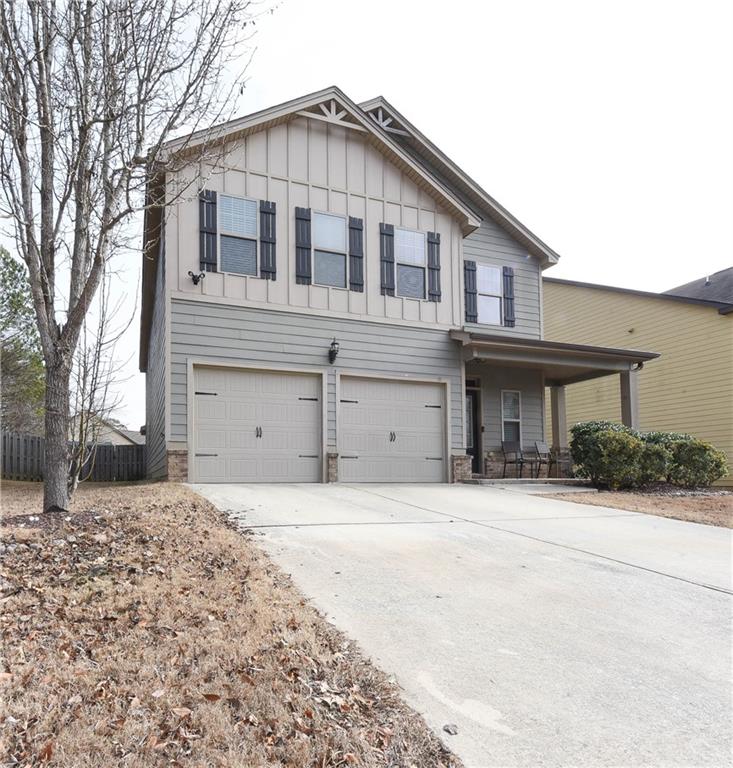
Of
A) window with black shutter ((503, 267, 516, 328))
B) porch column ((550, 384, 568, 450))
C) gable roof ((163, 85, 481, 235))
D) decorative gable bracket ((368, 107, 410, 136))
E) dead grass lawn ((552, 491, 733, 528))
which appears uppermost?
decorative gable bracket ((368, 107, 410, 136))

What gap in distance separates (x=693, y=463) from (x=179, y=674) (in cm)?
1176

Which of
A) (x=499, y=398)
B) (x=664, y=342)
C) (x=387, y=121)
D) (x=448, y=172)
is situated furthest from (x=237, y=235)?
(x=664, y=342)

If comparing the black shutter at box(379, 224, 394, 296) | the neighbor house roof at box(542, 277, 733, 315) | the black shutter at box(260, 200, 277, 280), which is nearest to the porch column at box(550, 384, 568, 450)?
the neighbor house roof at box(542, 277, 733, 315)

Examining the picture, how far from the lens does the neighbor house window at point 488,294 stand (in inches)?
527

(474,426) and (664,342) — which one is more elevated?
(664,342)

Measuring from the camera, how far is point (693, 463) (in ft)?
39.2

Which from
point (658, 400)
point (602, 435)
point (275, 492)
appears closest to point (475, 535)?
point (275, 492)

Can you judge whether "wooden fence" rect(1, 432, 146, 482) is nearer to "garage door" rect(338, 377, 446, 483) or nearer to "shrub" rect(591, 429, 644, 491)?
"garage door" rect(338, 377, 446, 483)

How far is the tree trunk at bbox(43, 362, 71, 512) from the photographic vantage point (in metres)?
5.54

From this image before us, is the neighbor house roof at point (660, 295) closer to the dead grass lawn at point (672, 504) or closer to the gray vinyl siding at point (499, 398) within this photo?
the gray vinyl siding at point (499, 398)

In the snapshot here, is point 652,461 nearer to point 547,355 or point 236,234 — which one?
point 547,355

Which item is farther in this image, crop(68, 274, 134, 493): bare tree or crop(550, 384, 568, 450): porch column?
crop(550, 384, 568, 450): porch column

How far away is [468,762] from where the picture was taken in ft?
7.39

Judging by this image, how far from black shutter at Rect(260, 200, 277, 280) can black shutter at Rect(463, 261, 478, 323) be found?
173 inches
